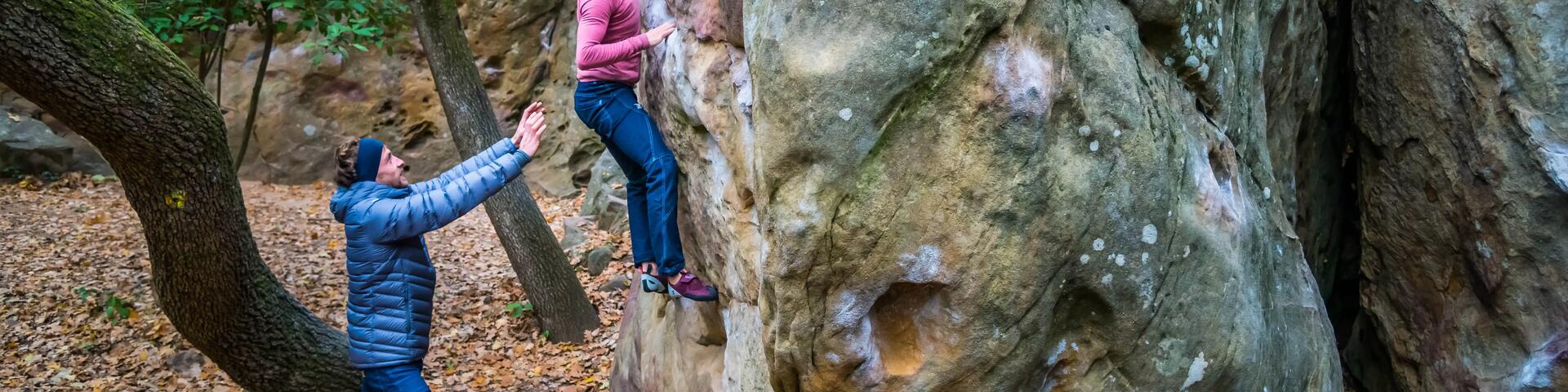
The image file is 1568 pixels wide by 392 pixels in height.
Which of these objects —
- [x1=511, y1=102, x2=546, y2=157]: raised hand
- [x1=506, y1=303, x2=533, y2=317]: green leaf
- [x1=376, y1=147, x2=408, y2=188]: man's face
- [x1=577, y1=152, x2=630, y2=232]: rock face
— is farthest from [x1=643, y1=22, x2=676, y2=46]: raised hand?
[x1=577, y1=152, x2=630, y2=232]: rock face

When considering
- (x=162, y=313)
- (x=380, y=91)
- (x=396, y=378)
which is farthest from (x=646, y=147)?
(x=380, y=91)

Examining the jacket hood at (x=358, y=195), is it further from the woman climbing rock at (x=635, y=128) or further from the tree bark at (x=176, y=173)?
the woman climbing rock at (x=635, y=128)

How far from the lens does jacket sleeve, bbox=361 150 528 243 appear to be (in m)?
4.51

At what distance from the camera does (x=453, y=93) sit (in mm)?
7543

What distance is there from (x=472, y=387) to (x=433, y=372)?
410mm

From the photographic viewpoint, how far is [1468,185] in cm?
532

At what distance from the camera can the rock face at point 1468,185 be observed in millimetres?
4965

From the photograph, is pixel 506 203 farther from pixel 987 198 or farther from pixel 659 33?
pixel 987 198

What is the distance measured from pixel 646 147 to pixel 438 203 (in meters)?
0.90

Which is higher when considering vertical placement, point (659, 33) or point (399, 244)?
point (659, 33)

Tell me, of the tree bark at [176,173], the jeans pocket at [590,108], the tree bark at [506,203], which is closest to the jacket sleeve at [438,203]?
the jeans pocket at [590,108]

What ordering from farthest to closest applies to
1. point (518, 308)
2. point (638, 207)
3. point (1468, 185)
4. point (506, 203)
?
point (518, 308) < point (506, 203) < point (1468, 185) < point (638, 207)

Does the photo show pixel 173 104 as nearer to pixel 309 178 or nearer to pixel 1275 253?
pixel 1275 253

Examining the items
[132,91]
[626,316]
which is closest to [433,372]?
[626,316]
